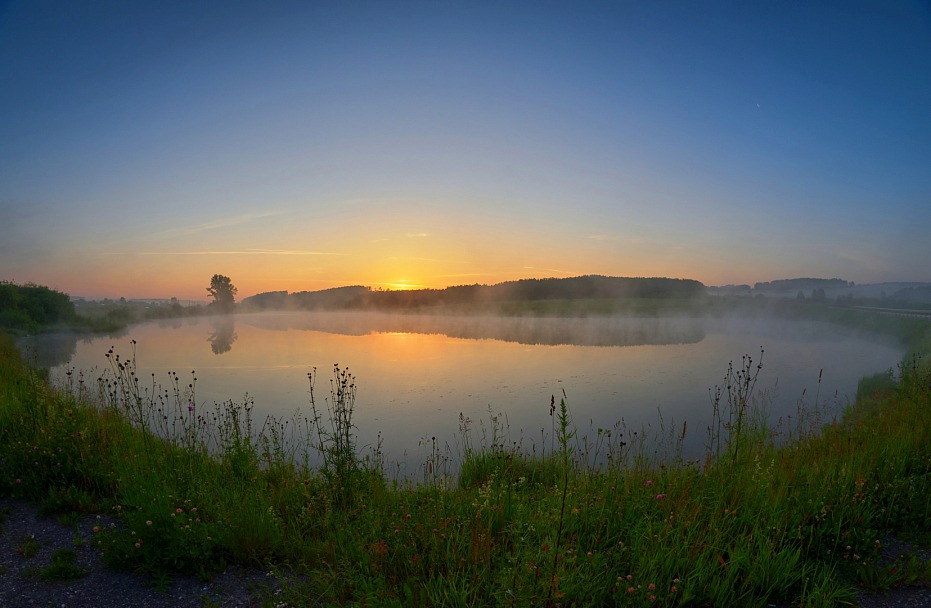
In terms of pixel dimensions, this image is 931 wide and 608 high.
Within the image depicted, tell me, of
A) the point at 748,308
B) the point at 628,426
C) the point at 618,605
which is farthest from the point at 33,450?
the point at 748,308

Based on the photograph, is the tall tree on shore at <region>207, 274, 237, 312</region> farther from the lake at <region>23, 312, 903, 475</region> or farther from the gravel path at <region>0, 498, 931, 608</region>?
the gravel path at <region>0, 498, 931, 608</region>

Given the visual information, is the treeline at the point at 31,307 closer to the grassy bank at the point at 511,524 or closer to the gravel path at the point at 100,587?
the grassy bank at the point at 511,524

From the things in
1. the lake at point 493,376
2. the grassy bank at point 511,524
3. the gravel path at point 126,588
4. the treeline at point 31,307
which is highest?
the treeline at point 31,307

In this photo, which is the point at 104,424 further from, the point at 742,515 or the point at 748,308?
the point at 748,308

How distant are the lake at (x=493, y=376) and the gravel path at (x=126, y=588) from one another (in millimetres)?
4779

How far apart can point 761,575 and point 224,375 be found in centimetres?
2011

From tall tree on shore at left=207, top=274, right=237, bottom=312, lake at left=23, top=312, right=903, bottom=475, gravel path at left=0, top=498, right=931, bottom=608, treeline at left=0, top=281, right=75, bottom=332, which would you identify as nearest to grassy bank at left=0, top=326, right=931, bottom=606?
gravel path at left=0, top=498, right=931, bottom=608

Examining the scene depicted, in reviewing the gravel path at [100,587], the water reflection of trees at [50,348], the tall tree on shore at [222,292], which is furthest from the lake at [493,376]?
the tall tree on shore at [222,292]

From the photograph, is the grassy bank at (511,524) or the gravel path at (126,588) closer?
the grassy bank at (511,524)

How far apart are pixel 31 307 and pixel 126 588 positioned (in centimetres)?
4706

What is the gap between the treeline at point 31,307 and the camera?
111 feet

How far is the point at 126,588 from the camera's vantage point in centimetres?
398

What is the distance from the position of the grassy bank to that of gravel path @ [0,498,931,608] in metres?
0.14

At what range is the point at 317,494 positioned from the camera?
215 inches
